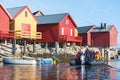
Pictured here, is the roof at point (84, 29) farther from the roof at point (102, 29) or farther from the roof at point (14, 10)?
the roof at point (14, 10)

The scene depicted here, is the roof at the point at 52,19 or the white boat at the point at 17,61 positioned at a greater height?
the roof at the point at 52,19

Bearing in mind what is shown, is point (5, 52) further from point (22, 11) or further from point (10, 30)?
point (22, 11)

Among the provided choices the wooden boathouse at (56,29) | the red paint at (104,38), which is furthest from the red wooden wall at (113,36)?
the wooden boathouse at (56,29)

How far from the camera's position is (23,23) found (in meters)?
61.5

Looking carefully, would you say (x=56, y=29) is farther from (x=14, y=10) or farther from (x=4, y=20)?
(x=4, y=20)

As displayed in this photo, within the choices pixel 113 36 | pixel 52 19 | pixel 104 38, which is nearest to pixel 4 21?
pixel 52 19

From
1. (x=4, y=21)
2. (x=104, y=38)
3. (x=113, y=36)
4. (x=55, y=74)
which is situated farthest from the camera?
(x=113, y=36)

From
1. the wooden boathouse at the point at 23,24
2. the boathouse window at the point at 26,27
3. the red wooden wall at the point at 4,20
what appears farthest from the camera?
the boathouse window at the point at 26,27

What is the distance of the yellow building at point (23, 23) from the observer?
2323 inches

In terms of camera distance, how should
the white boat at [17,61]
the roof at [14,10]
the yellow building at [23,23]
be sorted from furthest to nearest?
the roof at [14,10] → the yellow building at [23,23] → the white boat at [17,61]

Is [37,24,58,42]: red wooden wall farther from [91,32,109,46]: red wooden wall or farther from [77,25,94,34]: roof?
[91,32,109,46]: red wooden wall

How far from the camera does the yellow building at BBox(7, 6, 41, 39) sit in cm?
5901

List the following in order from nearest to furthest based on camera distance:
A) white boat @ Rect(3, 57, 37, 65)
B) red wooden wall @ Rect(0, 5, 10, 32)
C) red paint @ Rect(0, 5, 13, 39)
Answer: white boat @ Rect(3, 57, 37, 65) < red paint @ Rect(0, 5, 13, 39) < red wooden wall @ Rect(0, 5, 10, 32)

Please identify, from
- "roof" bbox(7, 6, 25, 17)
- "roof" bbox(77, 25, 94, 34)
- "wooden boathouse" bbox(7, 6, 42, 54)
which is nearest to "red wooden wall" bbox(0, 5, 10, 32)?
"wooden boathouse" bbox(7, 6, 42, 54)
